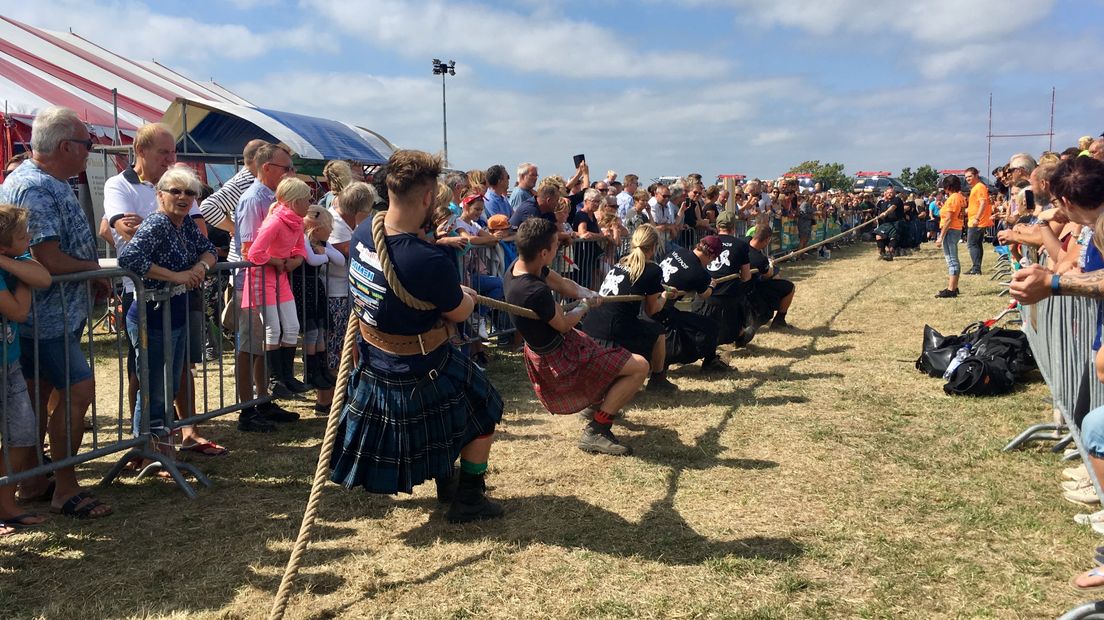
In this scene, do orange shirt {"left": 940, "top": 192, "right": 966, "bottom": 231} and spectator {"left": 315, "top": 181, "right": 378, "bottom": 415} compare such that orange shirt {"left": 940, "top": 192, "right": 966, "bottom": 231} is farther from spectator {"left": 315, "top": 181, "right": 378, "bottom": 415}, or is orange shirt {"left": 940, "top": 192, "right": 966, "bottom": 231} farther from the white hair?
the white hair

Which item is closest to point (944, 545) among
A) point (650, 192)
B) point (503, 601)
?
point (503, 601)

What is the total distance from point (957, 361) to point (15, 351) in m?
6.36

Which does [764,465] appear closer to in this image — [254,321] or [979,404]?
[979,404]

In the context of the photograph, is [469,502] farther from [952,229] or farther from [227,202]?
[952,229]

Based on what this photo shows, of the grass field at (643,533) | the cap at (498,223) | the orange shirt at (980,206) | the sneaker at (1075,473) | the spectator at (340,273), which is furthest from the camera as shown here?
the orange shirt at (980,206)

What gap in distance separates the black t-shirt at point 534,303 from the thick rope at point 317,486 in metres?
1.17

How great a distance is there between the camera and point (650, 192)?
12.6 meters

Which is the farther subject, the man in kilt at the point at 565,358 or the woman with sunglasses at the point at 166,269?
the man in kilt at the point at 565,358

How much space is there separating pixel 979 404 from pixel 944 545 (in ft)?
8.84

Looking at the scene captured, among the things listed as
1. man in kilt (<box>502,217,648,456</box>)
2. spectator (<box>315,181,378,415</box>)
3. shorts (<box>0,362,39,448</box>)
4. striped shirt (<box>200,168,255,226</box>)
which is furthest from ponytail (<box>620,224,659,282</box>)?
shorts (<box>0,362,39,448</box>)

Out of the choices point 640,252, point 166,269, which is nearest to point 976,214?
point 640,252

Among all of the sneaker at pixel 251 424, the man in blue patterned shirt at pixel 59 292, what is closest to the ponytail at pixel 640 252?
the sneaker at pixel 251 424

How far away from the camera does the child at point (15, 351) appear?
338 centimetres

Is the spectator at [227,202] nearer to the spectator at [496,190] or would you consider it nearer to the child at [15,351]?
the child at [15,351]
